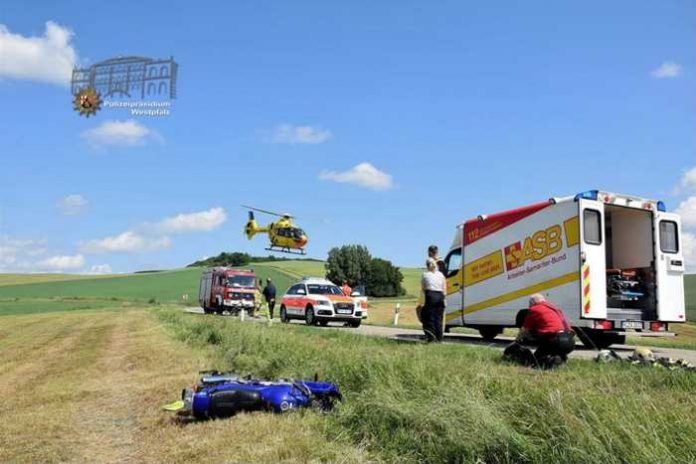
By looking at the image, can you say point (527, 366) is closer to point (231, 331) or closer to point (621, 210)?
point (231, 331)

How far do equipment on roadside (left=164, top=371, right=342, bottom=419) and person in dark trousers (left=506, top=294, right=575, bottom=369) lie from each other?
10.4 ft

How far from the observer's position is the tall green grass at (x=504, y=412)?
386cm

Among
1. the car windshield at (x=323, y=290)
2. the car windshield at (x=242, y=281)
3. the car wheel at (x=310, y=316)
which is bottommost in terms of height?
the car wheel at (x=310, y=316)

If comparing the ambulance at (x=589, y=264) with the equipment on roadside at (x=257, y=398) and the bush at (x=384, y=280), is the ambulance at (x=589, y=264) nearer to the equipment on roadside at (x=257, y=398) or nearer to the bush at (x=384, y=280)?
the equipment on roadside at (x=257, y=398)

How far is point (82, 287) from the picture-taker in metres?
72.7

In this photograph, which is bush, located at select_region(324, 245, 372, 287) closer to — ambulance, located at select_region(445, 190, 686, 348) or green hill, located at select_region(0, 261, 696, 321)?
green hill, located at select_region(0, 261, 696, 321)

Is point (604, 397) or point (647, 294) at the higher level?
point (647, 294)

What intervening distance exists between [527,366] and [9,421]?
6.23m

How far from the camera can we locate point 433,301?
11898mm

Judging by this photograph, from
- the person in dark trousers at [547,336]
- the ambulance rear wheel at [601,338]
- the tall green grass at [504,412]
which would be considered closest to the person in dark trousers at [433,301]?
the person in dark trousers at [547,336]

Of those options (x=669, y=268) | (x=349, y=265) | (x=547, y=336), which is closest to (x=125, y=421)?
(x=547, y=336)

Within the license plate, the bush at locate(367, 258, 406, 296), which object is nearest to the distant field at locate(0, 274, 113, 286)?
the bush at locate(367, 258, 406, 296)

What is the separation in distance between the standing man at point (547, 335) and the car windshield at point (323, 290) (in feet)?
55.1

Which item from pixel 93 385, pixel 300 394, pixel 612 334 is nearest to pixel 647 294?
pixel 612 334
